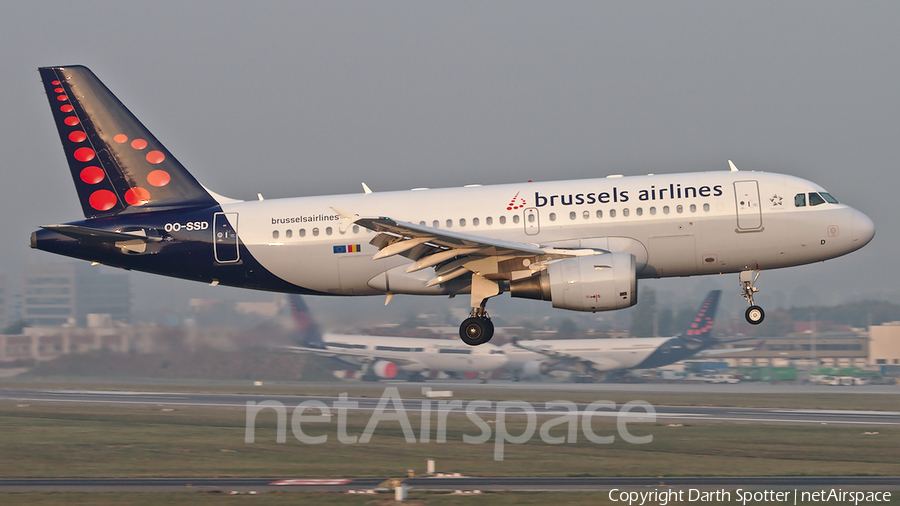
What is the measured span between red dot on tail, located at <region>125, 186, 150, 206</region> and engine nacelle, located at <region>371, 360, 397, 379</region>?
30656 millimetres

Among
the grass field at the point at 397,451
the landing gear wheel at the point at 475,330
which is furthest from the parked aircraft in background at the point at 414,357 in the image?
the landing gear wheel at the point at 475,330

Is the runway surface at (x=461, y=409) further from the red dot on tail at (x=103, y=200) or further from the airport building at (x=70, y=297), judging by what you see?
the red dot on tail at (x=103, y=200)

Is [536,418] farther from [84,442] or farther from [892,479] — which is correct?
[84,442]

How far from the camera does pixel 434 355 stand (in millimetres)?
56562

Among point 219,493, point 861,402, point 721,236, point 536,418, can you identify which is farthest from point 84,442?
point 861,402

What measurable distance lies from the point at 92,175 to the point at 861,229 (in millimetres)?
23274

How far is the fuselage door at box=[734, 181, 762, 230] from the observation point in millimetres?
24953

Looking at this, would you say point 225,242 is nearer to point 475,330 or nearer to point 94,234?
point 94,234

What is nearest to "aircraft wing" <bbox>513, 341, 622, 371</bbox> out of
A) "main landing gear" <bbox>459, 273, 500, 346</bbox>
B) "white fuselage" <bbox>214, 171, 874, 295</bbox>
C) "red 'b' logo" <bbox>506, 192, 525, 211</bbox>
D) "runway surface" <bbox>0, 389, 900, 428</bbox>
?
"runway surface" <bbox>0, 389, 900, 428</bbox>

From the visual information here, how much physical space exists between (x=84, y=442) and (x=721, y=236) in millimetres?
27901

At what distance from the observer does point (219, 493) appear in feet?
89.4

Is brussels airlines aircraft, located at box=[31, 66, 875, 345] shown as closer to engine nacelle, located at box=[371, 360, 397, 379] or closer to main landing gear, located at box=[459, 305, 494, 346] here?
main landing gear, located at box=[459, 305, 494, 346]

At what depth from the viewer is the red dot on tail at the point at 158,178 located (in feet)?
90.7

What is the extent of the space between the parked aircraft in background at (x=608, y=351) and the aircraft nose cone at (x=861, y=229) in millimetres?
33458
